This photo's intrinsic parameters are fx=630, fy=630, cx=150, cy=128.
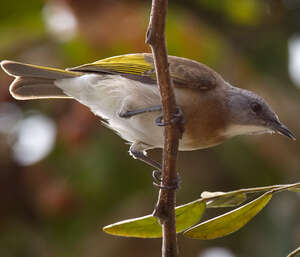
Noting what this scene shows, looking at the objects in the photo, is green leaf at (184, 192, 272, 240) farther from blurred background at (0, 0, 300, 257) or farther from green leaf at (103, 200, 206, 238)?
blurred background at (0, 0, 300, 257)

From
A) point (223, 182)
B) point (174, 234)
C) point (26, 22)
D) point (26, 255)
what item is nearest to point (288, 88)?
point (223, 182)

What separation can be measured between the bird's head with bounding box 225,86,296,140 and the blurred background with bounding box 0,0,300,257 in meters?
1.92

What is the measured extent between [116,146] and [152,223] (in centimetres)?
411

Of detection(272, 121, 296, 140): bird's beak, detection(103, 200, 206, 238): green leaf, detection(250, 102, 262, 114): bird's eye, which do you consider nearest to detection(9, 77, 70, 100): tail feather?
detection(250, 102, 262, 114): bird's eye

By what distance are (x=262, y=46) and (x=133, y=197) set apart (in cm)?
234

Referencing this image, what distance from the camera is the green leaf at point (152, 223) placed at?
294 cm

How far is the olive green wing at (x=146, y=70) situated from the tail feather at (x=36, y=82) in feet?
1.42

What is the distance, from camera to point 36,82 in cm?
441

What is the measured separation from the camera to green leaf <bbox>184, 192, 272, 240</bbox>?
2.91 m

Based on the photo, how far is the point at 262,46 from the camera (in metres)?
7.42

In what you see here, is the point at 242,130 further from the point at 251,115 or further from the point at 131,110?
the point at 131,110

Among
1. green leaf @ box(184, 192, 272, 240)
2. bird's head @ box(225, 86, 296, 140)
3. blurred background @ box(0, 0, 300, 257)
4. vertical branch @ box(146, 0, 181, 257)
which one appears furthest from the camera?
blurred background @ box(0, 0, 300, 257)

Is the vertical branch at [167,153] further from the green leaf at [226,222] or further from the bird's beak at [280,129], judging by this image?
the bird's beak at [280,129]

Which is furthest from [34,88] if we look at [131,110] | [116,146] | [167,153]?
[116,146]
